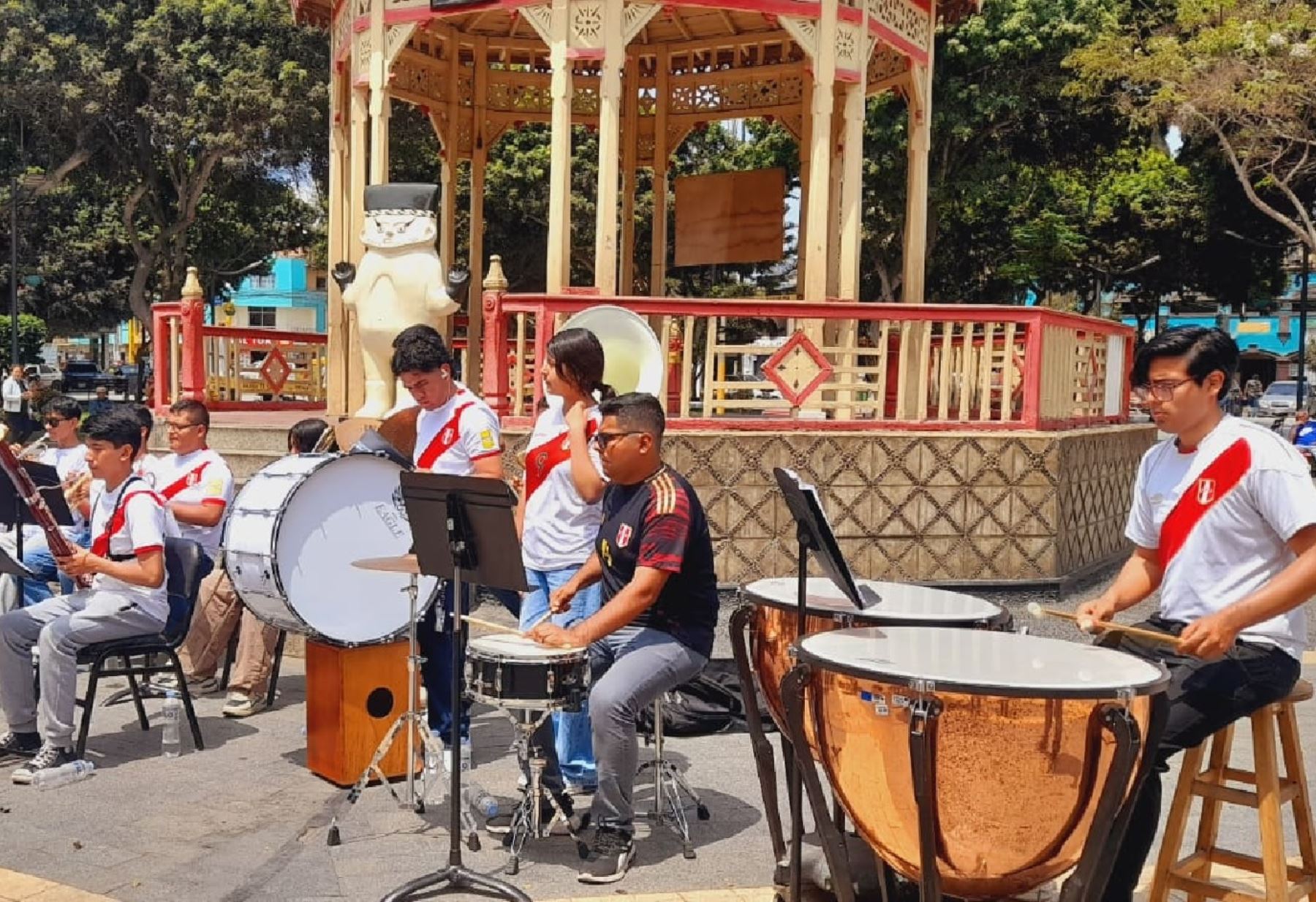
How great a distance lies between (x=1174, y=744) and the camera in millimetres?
3590

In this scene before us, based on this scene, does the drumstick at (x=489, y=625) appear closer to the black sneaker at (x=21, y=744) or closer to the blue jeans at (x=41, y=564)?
the black sneaker at (x=21, y=744)

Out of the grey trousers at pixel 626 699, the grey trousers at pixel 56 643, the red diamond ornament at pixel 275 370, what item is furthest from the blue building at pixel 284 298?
the grey trousers at pixel 626 699

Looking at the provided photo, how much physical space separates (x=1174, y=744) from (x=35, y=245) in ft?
128

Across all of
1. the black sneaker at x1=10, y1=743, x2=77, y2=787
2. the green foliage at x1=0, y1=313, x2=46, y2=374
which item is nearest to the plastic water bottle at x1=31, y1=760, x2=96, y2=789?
the black sneaker at x1=10, y1=743, x2=77, y2=787

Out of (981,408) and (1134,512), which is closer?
(1134,512)

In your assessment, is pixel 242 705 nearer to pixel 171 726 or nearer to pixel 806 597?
pixel 171 726

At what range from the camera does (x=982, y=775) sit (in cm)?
305

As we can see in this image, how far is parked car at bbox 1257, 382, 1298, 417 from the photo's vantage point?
4144 cm

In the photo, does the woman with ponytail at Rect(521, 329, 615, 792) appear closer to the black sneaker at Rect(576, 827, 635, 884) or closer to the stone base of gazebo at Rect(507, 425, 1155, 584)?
the black sneaker at Rect(576, 827, 635, 884)

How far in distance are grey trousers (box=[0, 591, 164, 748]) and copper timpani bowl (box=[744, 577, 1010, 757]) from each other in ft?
9.85

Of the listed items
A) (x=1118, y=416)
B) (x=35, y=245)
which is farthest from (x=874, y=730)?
(x=35, y=245)

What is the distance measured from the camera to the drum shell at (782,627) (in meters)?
3.93

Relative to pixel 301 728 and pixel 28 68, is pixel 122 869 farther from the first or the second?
pixel 28 68

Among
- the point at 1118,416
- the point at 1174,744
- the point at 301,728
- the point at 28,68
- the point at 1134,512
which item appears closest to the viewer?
the point at 1174,744
